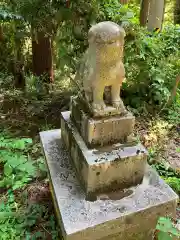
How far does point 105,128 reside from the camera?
2.29m

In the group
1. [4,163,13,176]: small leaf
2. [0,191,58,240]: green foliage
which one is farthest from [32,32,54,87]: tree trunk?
[0,191,58,240]: green foliage

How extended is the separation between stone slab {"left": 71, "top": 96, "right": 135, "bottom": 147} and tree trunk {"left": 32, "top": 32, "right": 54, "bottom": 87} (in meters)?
3.48

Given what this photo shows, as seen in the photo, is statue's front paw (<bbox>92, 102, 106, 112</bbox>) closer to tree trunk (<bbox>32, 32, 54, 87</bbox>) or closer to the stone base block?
the stone base block

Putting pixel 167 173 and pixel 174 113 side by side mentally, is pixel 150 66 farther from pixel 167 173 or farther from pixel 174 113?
pixel 167 173

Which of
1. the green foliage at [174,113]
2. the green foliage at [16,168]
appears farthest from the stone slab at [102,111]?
the green foliage at [174,113]

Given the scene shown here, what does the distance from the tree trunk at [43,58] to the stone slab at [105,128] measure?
3.48 meters

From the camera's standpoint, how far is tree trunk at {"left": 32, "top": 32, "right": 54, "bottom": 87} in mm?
5484

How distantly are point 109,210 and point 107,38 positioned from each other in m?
1.40

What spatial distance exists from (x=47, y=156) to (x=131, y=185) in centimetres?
93

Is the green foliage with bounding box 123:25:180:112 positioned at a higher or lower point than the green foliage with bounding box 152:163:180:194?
higher

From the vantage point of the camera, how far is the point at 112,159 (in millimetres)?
2260

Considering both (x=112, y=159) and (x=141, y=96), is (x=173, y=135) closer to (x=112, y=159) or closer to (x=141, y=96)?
(x=141, y=96)

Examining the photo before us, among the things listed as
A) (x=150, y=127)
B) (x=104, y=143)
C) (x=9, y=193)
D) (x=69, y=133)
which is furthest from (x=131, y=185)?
(x=150, y=127)

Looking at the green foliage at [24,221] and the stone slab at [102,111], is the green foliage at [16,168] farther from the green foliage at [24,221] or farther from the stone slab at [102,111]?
the stone slab at [102,111]
